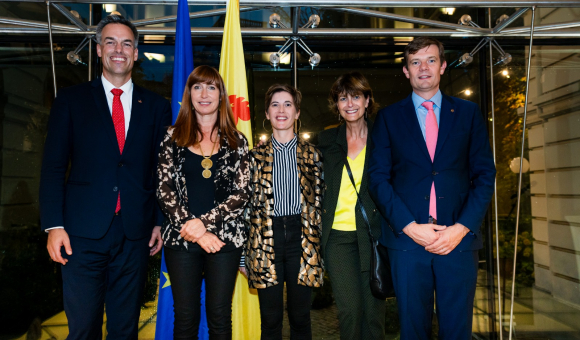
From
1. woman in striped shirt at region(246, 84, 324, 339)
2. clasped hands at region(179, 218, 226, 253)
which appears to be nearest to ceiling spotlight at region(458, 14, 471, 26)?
woman in striped shirt at region(246, 84, 324, 339)

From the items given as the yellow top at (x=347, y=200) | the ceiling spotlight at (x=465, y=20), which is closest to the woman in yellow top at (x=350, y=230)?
the yellow top at (x=347, y=200)

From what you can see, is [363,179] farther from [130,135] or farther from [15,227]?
[15,227]

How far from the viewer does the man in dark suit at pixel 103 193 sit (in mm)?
2000

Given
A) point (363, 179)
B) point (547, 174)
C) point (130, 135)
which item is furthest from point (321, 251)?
point (547, 174)

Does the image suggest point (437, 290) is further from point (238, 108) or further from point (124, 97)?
→ point (124, 97)

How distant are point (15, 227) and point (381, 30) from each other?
12.8 feet

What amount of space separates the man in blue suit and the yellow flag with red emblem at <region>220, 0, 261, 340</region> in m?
1.23

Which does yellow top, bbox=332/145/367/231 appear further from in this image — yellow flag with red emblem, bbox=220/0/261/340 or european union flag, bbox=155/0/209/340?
european union flag, bbox=155/0/209/340

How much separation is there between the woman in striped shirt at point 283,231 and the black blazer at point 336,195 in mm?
57

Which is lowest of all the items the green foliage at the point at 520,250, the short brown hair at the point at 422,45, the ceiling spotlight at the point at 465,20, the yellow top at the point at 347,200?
the green foliage at the point at 520,250

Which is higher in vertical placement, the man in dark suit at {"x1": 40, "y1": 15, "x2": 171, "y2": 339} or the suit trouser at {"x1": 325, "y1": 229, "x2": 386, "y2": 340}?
the man in dark suit at {"x1": 40, "y1": 15, "x2": 171, "y2": 339}

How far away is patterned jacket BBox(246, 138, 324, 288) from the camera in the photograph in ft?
7.46

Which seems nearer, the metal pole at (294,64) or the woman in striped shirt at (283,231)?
the woman in striped shirt at (283,231)

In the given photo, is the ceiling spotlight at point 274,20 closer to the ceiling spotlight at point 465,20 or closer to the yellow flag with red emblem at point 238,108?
the yellow flag with red emblem at point 238,108
